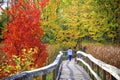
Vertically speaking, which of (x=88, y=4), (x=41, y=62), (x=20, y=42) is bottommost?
(x=41, y=62)

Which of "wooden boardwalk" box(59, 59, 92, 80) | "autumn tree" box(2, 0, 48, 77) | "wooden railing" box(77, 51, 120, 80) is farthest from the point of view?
"autumn tree" box(2, 0, 48, 77)

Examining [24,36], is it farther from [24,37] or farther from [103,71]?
[103,71]

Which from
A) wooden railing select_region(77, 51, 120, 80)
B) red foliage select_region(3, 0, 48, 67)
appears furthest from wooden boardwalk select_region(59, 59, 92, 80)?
red foliage select_region(3, 0, 48, 67)

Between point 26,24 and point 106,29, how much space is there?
15.2 m

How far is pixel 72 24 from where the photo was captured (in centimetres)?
3928


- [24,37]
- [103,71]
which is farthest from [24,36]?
[103,71]

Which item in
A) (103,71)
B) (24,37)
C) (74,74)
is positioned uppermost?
(24,37)

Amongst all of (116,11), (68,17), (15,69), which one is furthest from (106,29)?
(15,69)

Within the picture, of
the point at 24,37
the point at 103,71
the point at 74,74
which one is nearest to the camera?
the point at 103,71

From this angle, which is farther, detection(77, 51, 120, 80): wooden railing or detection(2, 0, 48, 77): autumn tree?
detection(2, 0, 48, 77): autumn tree

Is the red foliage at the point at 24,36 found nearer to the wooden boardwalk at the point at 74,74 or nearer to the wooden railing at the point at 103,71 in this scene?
the wooden boardwalk at the point at 74,74

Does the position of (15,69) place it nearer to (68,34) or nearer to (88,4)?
(88,4)

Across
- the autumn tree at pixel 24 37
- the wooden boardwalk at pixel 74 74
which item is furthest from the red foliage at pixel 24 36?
the wooden boardwalk at pixel 74 74

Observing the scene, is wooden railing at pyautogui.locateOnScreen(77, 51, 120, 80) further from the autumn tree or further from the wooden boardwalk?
the autumn tree
